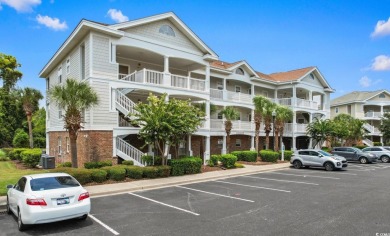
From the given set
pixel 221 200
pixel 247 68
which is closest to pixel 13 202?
pixel 221 200

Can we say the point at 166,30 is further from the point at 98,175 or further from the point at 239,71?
the point at 98,175

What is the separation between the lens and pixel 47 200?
25.1ft

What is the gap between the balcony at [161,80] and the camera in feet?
68.9

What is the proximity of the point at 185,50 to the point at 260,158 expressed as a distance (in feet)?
40.5

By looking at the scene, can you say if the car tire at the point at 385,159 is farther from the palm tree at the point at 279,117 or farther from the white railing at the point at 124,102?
the white railing at the point at 124,102

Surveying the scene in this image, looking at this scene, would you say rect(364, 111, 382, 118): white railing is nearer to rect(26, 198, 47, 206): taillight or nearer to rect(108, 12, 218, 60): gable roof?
rect(108, 12, 218, 60): gable roof

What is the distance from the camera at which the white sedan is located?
7535 millimetres

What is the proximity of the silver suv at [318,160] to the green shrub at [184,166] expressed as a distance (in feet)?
31.2

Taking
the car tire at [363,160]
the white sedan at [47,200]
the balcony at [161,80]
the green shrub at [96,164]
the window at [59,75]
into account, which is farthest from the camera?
the car tire at [363,160]

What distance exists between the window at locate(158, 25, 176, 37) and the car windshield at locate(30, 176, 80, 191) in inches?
646

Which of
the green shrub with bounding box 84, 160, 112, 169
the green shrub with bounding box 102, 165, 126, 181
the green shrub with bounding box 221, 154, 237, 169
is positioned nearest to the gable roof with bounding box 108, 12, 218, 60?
the green shrub with bounding box 84, 160, 112, 169

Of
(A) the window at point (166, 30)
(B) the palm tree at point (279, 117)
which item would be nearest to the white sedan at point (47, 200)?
(A) the window at point (166, 30)

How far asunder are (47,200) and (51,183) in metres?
0.81

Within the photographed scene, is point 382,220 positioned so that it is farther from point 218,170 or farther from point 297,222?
point 218,170
